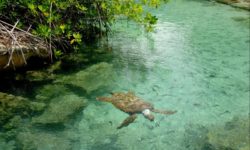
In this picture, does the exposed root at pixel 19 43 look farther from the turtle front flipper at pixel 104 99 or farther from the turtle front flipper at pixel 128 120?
the turtle front flipper at pixel 128 120

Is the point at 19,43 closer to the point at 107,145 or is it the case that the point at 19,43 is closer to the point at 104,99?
the point at 104,99

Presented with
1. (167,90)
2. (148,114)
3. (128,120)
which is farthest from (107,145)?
(167,90)

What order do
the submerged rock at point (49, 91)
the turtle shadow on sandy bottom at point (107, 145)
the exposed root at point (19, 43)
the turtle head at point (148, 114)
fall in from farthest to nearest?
1. the exposed root at point (19, 43)
2. the submerged rock at point (49, 91)
3. the turtle head at point (148, 114)
4. the turtle shadow on sandy bottom at point (107, 145)

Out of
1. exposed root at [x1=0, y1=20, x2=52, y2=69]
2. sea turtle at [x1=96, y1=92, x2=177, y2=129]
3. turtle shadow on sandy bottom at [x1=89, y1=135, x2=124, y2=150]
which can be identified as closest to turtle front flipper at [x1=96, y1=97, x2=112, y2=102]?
sea turtle at [x1=96, y1=92, x2=177, y2=129]

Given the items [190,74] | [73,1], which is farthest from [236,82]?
[73,1]

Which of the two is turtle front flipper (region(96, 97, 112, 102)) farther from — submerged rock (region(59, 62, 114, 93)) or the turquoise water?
submerged rock (region(59, 62, 114, 93))

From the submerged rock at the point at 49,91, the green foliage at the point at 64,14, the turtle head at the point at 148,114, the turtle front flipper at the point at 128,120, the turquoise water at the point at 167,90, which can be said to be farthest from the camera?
the green foliage at the point at 64,14

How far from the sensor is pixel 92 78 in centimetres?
485

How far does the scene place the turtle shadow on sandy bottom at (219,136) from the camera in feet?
11.3

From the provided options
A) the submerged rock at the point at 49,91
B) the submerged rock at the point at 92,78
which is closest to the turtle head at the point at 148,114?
the submerged rock at the point at 92,78

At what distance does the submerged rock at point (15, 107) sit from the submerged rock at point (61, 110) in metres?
0.14

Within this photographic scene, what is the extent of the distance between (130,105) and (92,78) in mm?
970

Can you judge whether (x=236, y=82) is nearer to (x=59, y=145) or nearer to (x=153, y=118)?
(x=153, y=118)

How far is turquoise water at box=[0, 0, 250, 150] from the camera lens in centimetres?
350
